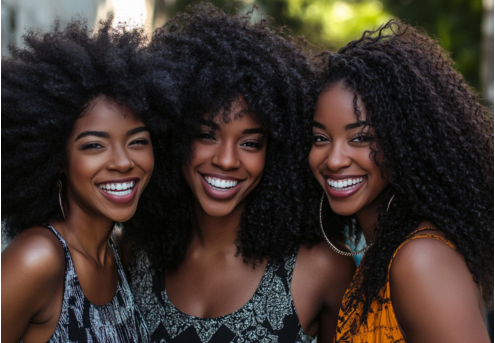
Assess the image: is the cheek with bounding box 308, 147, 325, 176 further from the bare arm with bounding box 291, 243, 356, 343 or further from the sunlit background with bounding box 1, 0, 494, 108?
the sunlit background with bounding box 1, 0, 494, 108

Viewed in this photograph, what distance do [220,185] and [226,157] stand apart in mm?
194

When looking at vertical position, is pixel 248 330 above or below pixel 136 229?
below

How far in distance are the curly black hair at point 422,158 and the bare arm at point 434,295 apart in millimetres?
119

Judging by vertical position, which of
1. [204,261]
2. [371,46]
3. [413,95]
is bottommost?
[204,261]

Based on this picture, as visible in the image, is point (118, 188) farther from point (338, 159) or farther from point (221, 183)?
point (338, 159)

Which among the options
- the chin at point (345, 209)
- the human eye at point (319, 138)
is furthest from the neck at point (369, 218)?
the human eye at point (319, 138)

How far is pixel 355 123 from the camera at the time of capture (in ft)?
8.18

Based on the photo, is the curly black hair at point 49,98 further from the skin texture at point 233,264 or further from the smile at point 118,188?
the skin texture at point 233,264

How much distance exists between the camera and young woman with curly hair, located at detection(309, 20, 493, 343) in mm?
2201

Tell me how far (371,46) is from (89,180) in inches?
61.3

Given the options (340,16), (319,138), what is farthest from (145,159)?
(340,16)

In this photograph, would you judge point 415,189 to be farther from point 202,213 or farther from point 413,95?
point 202,213

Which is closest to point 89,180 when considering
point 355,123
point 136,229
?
point 136,229

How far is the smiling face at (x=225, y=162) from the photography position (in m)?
2.83
